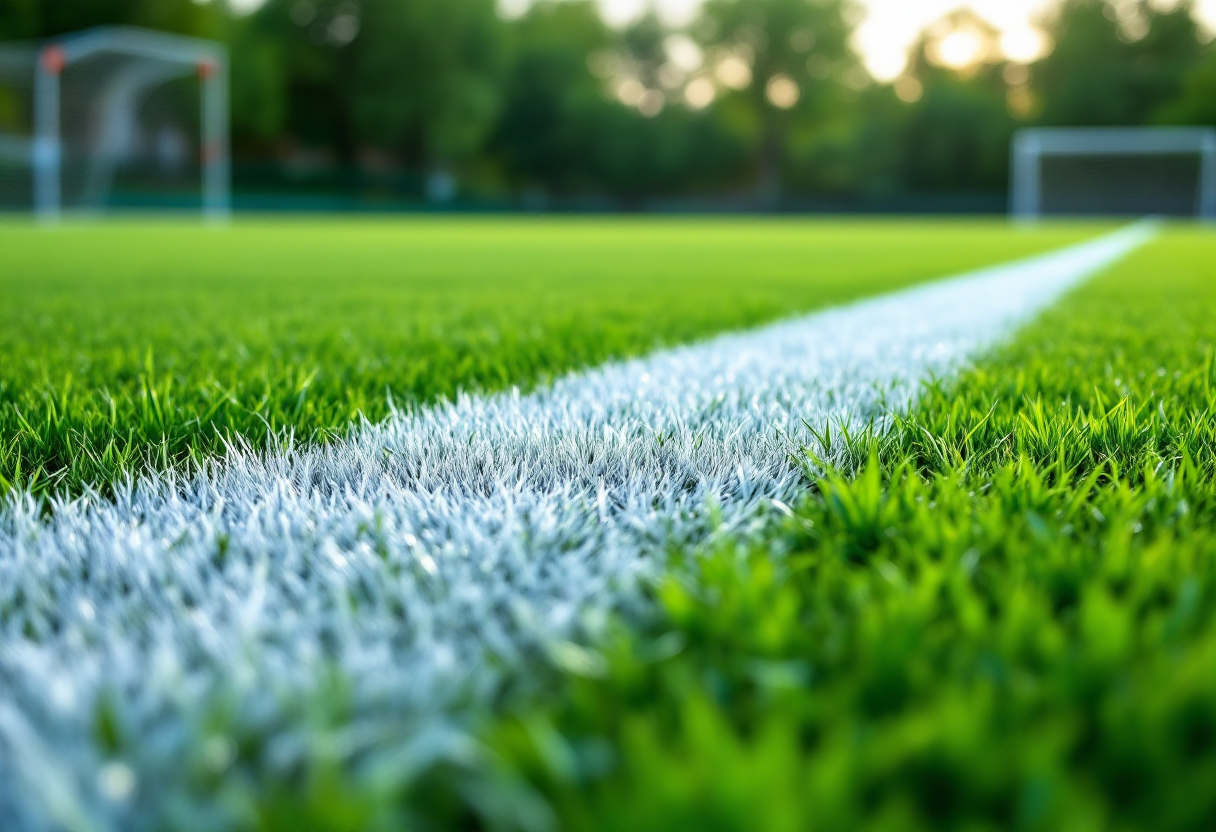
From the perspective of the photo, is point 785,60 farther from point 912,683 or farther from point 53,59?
point 912,683

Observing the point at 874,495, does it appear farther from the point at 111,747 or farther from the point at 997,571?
the point at 111,747

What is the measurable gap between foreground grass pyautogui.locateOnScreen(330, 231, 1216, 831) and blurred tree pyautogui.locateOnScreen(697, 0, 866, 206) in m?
49.1

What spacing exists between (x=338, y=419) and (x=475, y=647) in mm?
1029

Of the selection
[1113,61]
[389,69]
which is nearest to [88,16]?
[389,69]

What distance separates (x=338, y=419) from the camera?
5.70 feet

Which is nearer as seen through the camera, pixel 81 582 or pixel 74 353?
pixel 81 582

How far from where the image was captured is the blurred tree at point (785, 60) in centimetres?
4888

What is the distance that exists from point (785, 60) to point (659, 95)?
654 cm

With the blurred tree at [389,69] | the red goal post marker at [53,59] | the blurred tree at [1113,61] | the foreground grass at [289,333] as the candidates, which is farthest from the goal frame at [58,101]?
the blurred tree at [1113,61]

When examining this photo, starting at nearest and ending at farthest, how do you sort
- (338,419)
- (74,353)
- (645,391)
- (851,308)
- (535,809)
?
(535,809) < (338,419) < (645,391) < (74,353) < (851,308)

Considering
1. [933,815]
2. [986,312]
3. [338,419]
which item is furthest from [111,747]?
[986,312]

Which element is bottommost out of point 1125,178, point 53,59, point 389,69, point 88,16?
point 1125,178

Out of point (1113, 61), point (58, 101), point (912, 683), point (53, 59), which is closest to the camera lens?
point (912, 683)

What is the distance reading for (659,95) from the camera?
52438 millimetres
